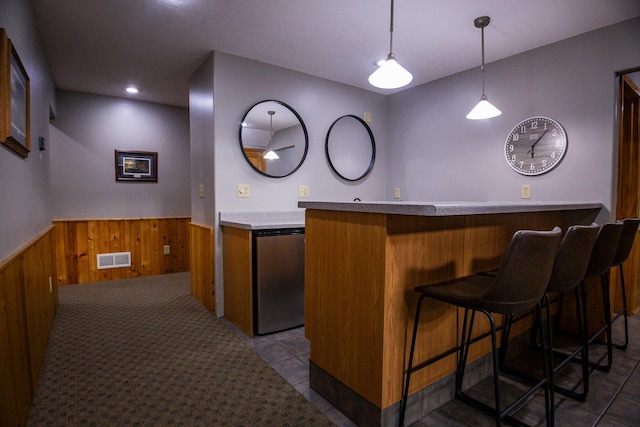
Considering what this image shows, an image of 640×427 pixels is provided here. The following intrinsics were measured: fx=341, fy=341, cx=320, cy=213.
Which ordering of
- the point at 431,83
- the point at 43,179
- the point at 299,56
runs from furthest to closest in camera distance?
the point at 431,83 → the point at 299,56 → the point at 43,179

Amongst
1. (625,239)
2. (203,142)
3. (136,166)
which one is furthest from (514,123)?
(136,166)

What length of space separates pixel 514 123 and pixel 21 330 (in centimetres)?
377

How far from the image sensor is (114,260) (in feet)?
14.7

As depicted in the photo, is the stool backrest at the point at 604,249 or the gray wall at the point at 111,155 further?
the gray wall at the point at 111,155

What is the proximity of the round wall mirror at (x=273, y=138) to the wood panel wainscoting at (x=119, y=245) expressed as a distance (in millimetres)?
2277

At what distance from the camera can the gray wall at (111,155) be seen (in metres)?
4.26

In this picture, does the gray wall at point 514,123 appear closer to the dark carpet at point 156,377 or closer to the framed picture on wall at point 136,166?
the dark carpet at point 156,377

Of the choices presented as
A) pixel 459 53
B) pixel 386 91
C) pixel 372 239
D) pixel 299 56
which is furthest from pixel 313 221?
pixel 386 91

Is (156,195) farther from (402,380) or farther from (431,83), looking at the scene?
(402,380)

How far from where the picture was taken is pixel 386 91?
411cm

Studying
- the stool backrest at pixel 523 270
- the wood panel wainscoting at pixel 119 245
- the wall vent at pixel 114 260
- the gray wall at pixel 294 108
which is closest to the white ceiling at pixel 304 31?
the gray wall at pixel 294 108

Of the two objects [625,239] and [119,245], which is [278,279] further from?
[119,245]

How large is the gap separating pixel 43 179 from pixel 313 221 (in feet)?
8.45

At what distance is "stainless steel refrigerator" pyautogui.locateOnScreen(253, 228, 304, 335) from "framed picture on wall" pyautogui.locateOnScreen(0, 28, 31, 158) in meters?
1.49
